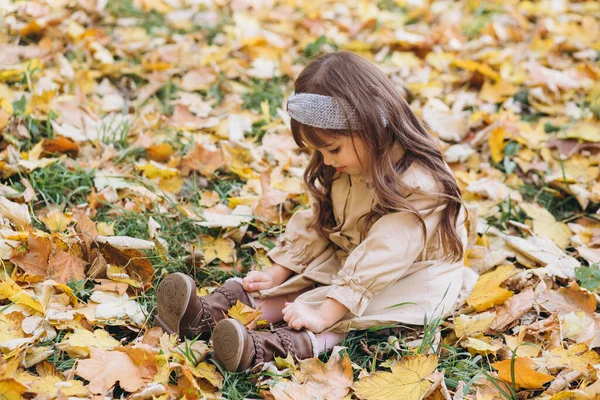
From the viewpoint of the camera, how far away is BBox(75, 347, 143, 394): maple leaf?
168 cm

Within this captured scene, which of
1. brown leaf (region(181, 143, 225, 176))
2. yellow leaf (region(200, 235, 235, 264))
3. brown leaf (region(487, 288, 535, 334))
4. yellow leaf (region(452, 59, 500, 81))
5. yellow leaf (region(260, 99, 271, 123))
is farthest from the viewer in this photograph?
yellow leaf (region(452, 59, 500, 81))

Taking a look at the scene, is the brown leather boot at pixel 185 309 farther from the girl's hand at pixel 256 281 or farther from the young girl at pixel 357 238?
the girl's hand at pixel 256 281

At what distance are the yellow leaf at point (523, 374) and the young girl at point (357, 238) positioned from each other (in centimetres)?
29

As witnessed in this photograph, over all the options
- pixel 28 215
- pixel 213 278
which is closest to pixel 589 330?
pixel 213 278

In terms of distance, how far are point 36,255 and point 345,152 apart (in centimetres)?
104

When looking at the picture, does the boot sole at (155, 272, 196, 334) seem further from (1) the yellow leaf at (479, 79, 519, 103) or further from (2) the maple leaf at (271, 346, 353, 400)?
(1) the yellow leaf at (479, 79, 519, 103)

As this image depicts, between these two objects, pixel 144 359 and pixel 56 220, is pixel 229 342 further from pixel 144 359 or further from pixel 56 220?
pixel 56 220

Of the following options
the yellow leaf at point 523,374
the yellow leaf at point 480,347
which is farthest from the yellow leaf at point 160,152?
the yellow leaf at point 523,374

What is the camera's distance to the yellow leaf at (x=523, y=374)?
175 cm

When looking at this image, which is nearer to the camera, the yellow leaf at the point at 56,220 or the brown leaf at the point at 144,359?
the brown leaf at the point at 144,359

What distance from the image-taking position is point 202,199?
2590 mm

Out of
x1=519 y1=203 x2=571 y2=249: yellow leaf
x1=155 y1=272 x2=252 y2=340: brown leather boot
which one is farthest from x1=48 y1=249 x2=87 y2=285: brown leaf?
x1=519 y1=203 x2=571 y2=249: yellow leaf

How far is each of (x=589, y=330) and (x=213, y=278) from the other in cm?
124

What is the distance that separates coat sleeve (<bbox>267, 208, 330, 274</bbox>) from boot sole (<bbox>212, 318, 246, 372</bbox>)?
46 centimetres
